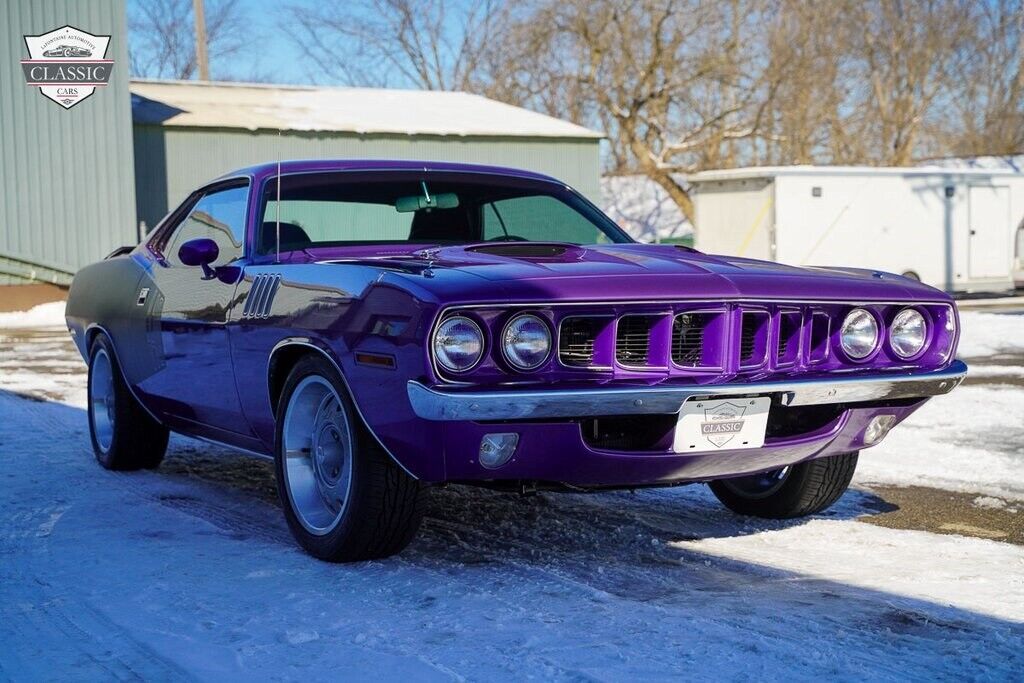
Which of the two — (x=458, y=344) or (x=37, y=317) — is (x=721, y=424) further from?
(x=37, y=317)

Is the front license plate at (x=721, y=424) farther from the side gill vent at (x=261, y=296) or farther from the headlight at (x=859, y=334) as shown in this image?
the side gill vent at (x=261, y=296)

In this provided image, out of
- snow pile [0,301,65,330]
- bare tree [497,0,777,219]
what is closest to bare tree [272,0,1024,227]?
bare tree [497,0,777,219]

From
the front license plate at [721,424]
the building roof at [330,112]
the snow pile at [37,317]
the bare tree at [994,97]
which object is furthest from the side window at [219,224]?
the bare tree at [994,97]

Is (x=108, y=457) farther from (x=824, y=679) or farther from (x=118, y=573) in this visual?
(x=824, y=679)

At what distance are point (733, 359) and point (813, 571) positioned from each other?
747 mm

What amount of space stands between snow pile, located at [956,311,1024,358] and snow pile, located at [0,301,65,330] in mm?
12768

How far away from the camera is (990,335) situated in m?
13.6

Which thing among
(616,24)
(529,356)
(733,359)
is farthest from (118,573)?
(616,24)

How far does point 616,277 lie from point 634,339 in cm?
19

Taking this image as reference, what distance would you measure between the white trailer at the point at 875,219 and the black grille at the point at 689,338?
702 inches

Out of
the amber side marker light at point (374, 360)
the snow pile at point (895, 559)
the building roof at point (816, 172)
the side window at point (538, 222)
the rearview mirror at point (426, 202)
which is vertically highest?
the building roof at point (816, 172)

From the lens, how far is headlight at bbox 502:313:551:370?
3695 millimetres

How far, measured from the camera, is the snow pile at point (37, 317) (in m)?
19.5

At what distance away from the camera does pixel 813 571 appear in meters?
4.07
